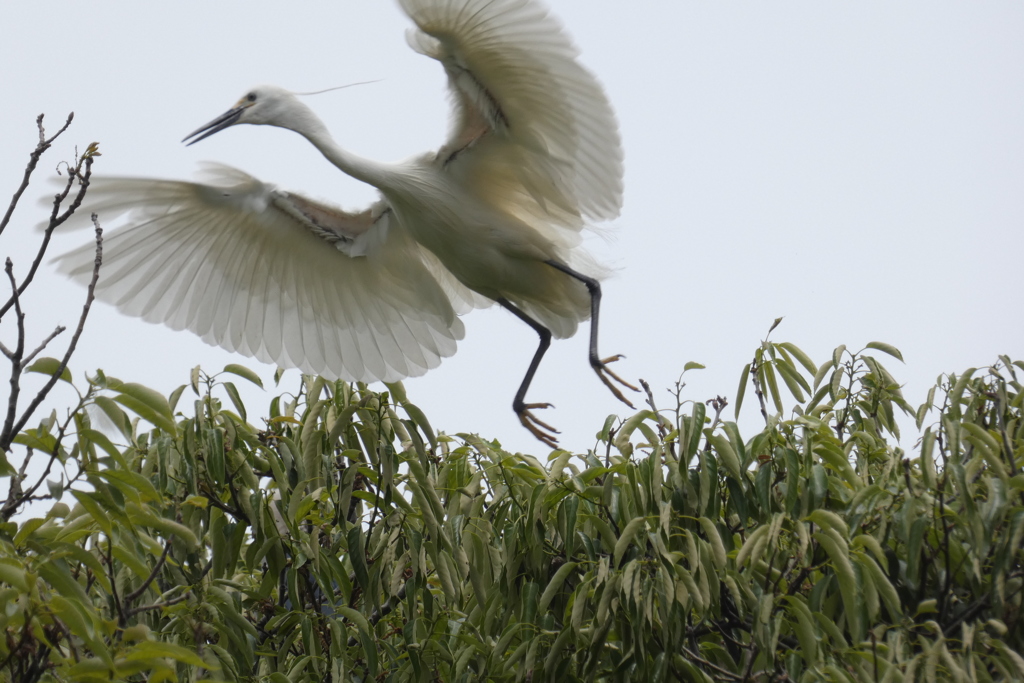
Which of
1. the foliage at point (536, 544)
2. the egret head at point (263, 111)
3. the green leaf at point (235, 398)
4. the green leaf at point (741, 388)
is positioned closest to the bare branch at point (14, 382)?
the foliage at point (536, 544)

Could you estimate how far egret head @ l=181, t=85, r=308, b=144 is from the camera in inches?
160

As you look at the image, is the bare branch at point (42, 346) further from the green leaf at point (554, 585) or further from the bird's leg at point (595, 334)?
the bird's leg at point (595, 334)

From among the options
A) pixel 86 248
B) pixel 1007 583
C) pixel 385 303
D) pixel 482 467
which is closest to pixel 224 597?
pixel 482 467

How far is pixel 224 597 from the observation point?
82.7 inches

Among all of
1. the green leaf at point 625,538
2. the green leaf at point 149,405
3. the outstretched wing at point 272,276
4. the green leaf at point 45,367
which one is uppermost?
the outstretched wing at point 272,276

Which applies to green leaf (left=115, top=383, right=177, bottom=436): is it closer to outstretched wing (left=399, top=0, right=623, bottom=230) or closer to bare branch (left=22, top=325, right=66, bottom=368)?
bare branch (left=22, top=325, right=66, bottom=368)

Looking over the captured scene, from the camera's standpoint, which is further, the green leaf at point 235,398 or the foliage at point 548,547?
the green leaf at point 235,398

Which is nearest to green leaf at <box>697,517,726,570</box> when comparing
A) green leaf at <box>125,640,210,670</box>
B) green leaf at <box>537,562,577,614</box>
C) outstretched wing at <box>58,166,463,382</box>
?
green leaf at <box>537,562,577,614</box>

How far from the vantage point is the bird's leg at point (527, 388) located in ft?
13.4

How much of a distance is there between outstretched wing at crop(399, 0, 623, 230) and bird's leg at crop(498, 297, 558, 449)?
0.54 metres

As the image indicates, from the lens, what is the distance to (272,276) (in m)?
4.41

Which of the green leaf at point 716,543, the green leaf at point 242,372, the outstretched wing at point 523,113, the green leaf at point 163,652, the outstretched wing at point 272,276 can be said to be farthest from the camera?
the outstretched wing at point 272,276

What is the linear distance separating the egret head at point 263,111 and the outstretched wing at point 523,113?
2.15 feet

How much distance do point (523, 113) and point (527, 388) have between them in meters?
1.28
